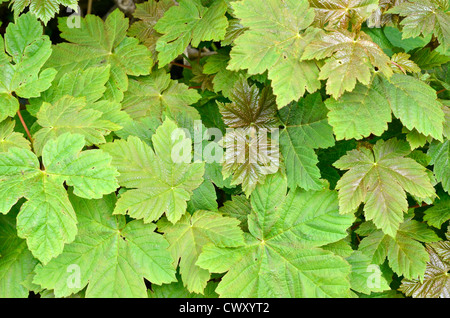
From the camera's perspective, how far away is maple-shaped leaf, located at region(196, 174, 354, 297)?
1.41m

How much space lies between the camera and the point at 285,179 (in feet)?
5.03

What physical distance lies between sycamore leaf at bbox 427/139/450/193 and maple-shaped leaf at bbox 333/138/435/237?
0.45 feet

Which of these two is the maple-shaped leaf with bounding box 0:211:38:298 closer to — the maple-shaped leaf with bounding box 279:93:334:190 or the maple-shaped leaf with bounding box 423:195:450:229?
the maple-shaped leaf with bounding box 279:93:334:190

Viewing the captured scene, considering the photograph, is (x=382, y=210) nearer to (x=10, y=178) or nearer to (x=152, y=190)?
(x=152, y=190)

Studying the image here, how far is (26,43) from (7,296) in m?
1.02

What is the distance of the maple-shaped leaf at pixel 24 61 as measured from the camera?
5.34 feet

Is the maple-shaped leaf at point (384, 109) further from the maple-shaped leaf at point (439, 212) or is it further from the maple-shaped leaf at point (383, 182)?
the maple-shaped leaf at point (439, 212)

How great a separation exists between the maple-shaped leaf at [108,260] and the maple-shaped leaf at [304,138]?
22.6 inches

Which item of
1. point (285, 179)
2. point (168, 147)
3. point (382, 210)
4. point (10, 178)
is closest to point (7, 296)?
point (10, 178)

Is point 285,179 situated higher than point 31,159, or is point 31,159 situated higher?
point 31,159

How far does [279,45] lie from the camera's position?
1.45 metres

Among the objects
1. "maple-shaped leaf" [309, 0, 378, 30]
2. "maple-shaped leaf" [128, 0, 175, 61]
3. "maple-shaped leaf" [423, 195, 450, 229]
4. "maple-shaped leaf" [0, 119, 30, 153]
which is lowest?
"maple-shaped leaf" [423, 195, 450, 229]

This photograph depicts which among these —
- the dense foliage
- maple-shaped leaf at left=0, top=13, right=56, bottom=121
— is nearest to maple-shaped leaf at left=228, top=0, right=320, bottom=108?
the dense foliage

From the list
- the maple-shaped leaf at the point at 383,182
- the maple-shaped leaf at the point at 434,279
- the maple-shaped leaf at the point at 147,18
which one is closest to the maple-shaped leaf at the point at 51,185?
the maple-shaped leaf at the point at 147,18
